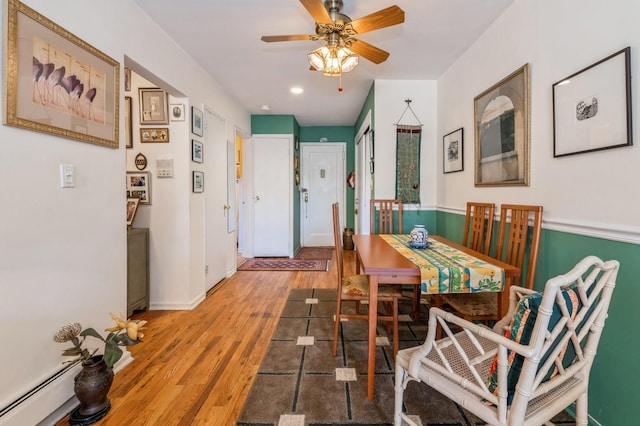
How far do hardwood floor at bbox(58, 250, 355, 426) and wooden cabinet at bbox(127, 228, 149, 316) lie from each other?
0.18 m

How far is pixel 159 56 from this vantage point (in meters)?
2.31

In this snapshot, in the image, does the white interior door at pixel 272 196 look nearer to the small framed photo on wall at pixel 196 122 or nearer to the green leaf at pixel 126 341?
the small framed photo on wall at pixel 196 122

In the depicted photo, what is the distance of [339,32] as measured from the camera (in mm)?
1871

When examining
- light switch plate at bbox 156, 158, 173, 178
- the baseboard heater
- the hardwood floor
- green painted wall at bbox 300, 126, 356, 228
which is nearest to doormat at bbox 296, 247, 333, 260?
green painted wall at bbox 300, 126, 356, 228

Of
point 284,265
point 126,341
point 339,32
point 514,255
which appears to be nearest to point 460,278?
point 514,255

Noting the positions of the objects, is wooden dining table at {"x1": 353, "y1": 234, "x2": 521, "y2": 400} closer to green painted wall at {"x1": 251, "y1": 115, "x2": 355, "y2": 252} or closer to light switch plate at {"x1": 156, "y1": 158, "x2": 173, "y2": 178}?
light switch plate at {"x1": 156, "y1": 158, "x2": 173, "y2": 178}

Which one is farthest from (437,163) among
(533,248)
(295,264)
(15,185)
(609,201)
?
(15,185)

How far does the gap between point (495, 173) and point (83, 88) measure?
268 cm

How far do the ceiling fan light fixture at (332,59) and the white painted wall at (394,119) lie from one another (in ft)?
4.45

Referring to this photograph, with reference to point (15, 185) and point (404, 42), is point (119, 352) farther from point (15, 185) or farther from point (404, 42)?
point (404, 42)

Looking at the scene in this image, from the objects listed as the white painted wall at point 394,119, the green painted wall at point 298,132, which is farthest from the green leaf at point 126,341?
the green painted wall at point 298,132

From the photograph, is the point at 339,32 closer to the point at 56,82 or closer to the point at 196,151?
the point at 56,82

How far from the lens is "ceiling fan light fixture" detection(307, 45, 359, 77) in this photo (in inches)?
77.4

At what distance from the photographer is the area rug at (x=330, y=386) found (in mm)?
1459
